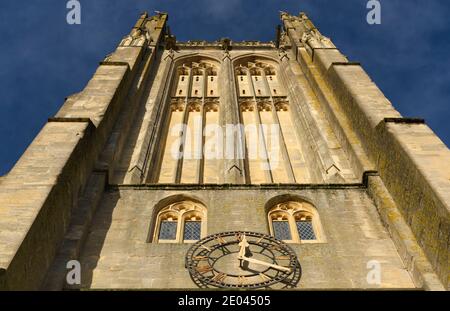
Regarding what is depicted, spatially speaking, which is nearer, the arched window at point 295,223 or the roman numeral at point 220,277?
the roman numeral at point 220,277

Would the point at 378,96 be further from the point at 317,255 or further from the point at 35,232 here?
the point at 35,232

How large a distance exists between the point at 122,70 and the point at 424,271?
35.4ft

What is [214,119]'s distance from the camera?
62.2 feet

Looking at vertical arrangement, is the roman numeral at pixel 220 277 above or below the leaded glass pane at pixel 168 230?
below

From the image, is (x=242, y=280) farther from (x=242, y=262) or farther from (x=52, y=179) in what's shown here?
(x=52, y=179)

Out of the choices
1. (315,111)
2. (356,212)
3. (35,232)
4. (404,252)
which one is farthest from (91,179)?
(315,111)

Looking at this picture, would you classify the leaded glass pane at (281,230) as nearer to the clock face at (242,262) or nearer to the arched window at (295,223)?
the arched window at (295,223)

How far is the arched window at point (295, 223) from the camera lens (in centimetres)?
1092

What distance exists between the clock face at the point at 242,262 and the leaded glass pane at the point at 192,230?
84 cm

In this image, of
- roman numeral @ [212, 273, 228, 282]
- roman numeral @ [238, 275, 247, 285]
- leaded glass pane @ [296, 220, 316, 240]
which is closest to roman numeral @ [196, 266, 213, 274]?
roman numeral @ [212, 273, 228, 282]

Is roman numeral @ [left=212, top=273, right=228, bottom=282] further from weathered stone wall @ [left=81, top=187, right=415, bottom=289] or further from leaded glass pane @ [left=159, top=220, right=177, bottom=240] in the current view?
leaded glass pane @ [left=159, top=220, right=177, bottom=240]

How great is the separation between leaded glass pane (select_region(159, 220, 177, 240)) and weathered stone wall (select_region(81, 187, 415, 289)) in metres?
0.31

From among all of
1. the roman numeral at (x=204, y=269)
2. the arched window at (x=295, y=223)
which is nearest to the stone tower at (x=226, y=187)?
the arched window at (x=295, y=223)

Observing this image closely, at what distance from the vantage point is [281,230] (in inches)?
441
